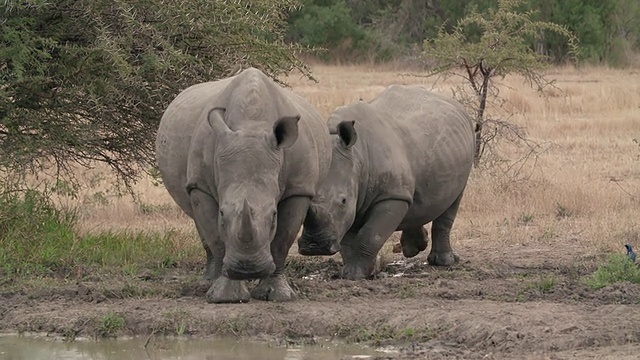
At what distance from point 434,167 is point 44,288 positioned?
10.7 feet

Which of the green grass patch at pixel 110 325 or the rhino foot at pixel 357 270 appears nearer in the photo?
the green grass patch at pixel 110 325

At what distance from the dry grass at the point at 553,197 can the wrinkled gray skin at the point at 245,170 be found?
10.4 feet

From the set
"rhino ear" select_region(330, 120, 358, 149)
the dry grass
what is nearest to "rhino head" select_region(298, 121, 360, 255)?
"rhino ear" select_region(330, 120, 358, 149)

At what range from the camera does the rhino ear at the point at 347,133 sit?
9531mm

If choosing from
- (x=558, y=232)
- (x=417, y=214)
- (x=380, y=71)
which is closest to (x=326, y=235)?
(x=417, y=214)

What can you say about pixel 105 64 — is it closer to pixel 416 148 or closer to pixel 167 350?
pixel 416 148

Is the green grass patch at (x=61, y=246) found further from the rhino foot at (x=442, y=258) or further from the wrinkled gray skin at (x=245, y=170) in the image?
the rhino foot at (x=442, y=258)

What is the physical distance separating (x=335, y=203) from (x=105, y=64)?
285 cm

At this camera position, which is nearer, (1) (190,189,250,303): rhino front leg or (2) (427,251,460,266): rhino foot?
(1) (190,189,250,303): rhino front leg

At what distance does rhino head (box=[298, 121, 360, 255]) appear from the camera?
9.33 meters

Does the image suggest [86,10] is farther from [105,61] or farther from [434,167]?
[434,167]

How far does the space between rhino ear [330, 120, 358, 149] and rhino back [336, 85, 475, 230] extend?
284 mm

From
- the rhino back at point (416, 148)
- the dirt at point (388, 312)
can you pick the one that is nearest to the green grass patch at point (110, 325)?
the dirt at point (388, 312)

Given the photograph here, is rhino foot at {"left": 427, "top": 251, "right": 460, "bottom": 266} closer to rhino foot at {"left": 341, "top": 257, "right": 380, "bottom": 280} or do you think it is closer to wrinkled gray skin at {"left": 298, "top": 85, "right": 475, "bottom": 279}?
wrinkled gray skin at {"left": 298, "top": 85, "right": 475, "bottom": 279}
